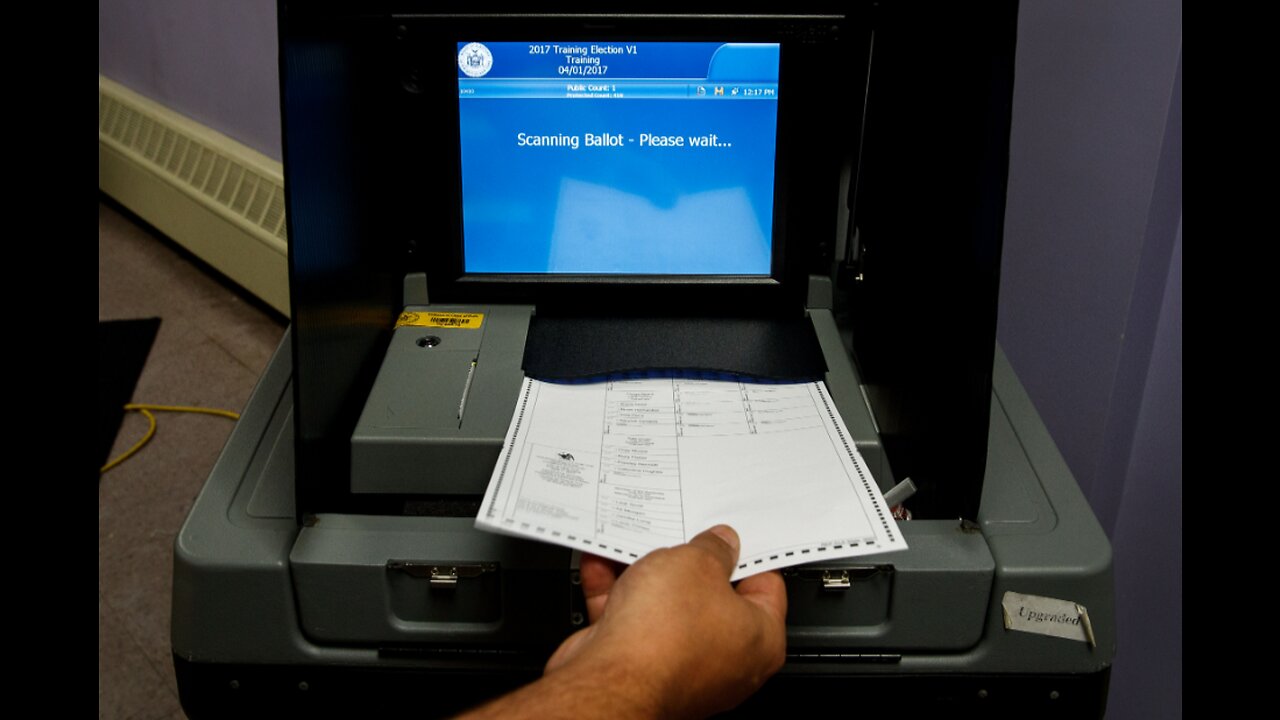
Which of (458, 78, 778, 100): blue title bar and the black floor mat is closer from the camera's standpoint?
(458, 78, 778, 100): blue title bar

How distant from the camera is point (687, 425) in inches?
31.1

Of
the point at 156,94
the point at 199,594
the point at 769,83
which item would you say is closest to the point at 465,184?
the point at 769,83

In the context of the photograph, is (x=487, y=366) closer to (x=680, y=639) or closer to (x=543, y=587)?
(x=543, y=587)

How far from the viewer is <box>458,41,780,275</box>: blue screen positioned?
2.91ft

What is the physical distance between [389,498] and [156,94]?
87.7 inches

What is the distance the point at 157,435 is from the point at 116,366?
31 centimetres

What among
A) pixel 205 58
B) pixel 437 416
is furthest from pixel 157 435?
pixel 437 416

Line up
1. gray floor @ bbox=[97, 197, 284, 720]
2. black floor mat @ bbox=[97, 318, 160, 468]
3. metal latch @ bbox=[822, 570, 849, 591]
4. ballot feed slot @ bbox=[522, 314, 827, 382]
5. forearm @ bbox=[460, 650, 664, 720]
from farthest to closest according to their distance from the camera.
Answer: black floor mat @ bbox=[97, 318, 160, 468] < gray floor @ bbox=[97, 197, 284, 720] < ballot feed slot @ bbox=[522, 314, 827, 382] < metal latch @ bbox=[822, 570, 849, 591] < forearm @ bbox=[460, 650, 664, 720]

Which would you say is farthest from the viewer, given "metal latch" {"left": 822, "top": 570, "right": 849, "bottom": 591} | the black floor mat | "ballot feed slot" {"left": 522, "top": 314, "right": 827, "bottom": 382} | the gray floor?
the black floor mat

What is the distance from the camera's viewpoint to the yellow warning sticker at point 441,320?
95cm

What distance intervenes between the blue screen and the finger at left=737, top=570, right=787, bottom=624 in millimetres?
357

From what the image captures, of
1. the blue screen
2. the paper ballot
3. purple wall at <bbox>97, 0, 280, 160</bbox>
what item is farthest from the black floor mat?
the paper ballot

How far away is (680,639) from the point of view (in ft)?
2.00

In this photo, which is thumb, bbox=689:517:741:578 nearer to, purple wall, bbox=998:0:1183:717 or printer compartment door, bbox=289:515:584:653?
printer compartment door, bbox=289:515:584:653
